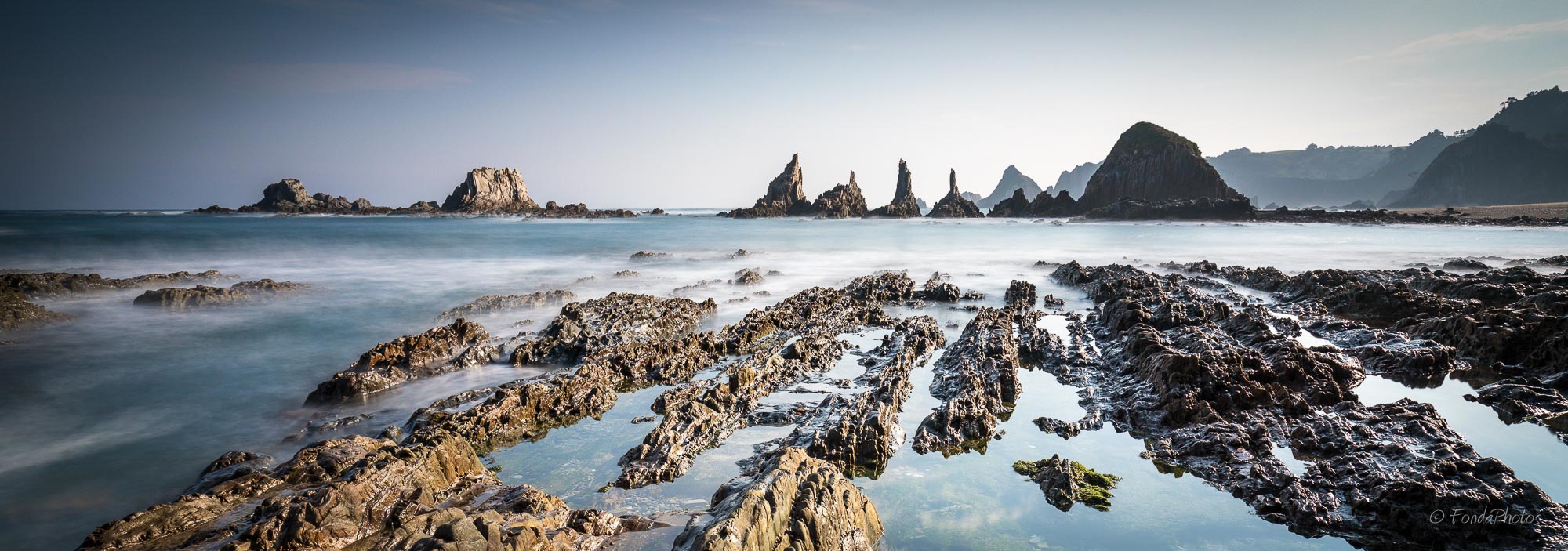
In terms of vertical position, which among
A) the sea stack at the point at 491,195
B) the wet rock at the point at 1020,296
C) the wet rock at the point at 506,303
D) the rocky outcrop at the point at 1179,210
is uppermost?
the sea stack at the point at 491,195

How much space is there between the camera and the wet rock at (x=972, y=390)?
7.27 metres

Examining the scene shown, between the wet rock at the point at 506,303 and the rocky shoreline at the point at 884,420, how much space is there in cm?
408

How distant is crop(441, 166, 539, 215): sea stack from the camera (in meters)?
120

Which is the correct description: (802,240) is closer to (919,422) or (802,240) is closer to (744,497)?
(919,422)

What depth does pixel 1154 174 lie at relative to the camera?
9225 centimetres

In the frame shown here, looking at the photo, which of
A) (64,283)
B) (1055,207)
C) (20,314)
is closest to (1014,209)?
(1055,207)

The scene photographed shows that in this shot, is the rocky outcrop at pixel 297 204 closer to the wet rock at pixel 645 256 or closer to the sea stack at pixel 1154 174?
the wet rock at pixel 645 256

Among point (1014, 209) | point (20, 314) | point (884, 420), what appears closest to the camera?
point (884, 420)

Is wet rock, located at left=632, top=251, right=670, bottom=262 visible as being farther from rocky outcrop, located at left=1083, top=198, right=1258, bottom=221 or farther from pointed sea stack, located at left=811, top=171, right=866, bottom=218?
pointed sea stack, located at left=811, top=171, right=866, bottom=218

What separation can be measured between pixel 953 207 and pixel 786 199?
34.3 m

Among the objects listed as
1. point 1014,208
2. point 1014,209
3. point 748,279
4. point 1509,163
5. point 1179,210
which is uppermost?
point 1509,163

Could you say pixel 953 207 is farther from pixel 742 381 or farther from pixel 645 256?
pixel 742 381

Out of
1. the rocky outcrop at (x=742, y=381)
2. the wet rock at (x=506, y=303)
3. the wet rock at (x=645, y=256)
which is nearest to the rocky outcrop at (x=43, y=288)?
the wet rock at (x=506, y=303)

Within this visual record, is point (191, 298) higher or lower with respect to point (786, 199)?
lower
